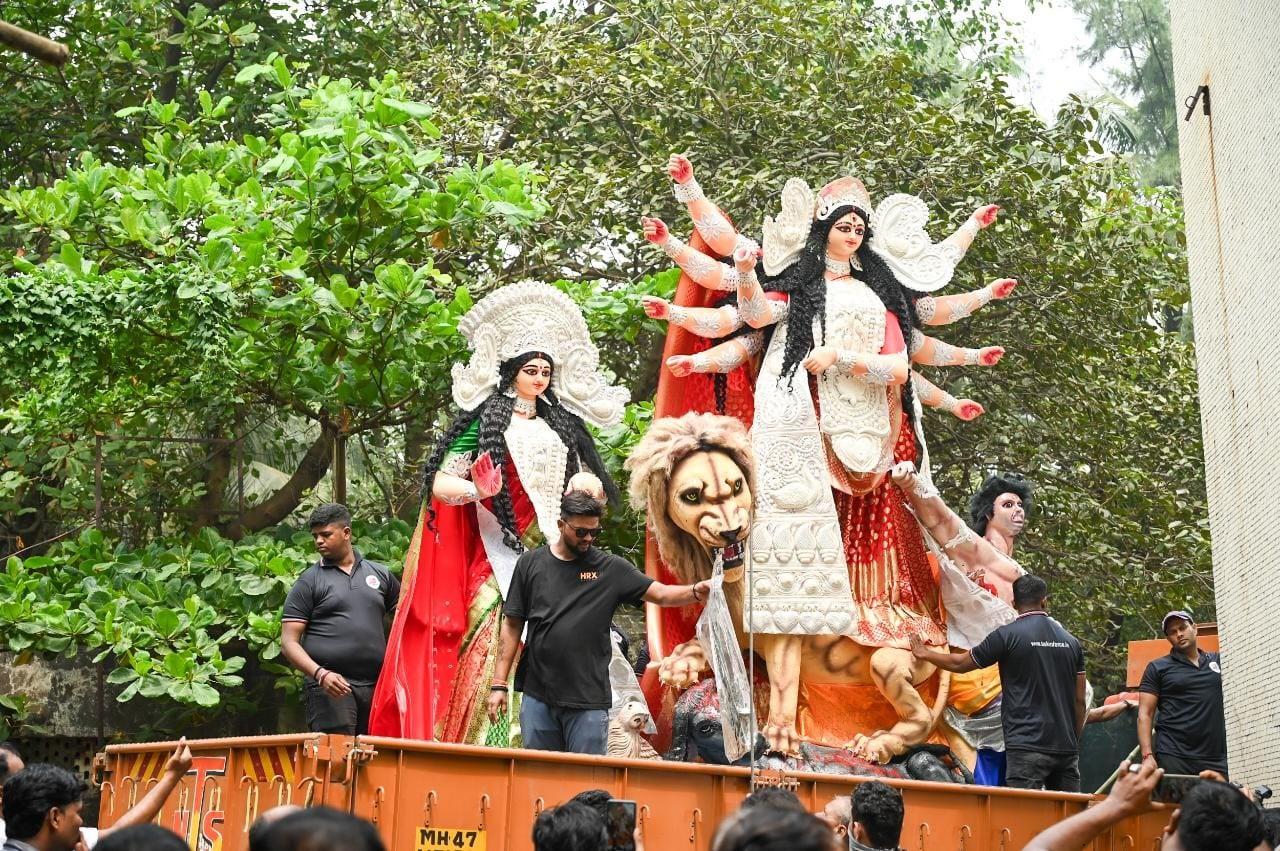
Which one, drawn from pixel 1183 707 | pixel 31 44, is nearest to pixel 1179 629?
pixel 1183 707

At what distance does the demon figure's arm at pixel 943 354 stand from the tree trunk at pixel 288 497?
176 inches

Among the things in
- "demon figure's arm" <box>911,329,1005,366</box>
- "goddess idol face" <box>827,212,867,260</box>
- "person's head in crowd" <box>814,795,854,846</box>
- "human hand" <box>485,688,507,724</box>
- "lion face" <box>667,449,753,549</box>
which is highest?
"goddess idol face" <box>827,212,867,260</box>

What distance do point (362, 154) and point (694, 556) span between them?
3.56m

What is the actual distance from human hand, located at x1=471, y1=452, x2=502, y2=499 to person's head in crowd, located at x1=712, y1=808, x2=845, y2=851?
636cm

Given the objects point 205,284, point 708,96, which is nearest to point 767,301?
point 205,284

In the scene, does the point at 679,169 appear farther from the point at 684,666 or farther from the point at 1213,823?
the point at 1213,823

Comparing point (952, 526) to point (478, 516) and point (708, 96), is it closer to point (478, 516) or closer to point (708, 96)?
point (478, 516)

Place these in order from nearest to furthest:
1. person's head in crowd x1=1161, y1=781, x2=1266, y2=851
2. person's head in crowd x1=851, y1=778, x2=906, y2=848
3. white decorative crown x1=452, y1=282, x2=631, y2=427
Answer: person's head in crowd x1=1161, y1=781, x2=1266, y2=851, person's head in crowd x1=851, y1=778, x2=906, y2=848, white decorative crown x1=452, y1=282, x2=631, y2=427

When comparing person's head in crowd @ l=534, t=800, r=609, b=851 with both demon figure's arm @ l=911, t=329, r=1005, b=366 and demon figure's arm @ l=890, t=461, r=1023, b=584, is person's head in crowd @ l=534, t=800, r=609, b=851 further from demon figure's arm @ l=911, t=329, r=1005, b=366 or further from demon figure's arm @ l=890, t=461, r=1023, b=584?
demon figure's arm @ l=911, t=329, r=1005, b=366

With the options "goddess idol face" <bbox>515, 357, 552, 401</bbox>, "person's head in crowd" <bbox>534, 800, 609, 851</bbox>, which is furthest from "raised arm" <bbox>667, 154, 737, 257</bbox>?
"person's head in crowd" <bbox>534, 800, 609, 851</bbox>

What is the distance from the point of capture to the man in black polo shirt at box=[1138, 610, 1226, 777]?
28.8ft

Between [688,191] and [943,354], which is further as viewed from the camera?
[943,354]

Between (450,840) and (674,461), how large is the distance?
302 cm

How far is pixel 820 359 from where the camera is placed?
30.5ft
